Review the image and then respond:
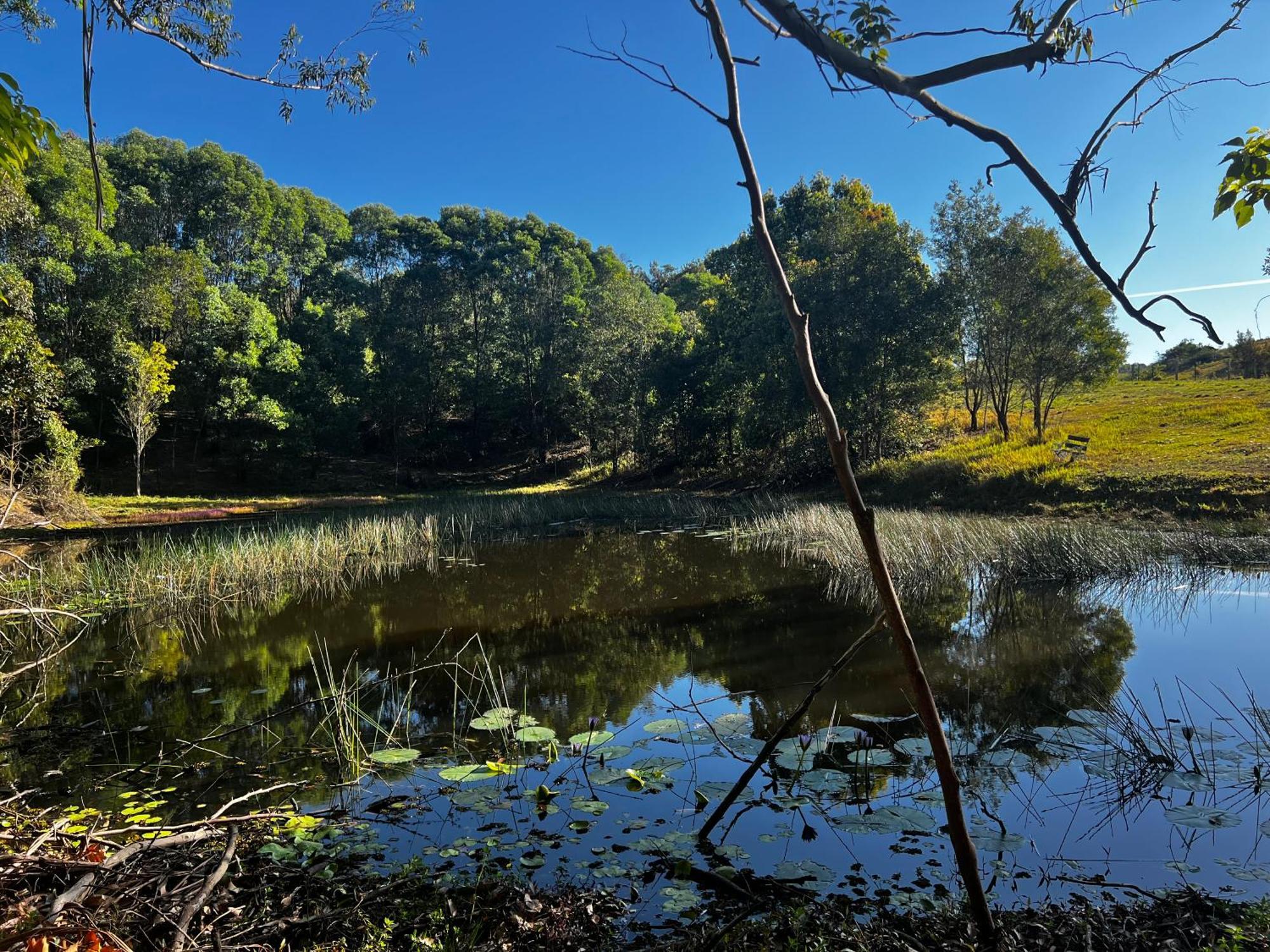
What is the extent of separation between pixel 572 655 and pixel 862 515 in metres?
5.81

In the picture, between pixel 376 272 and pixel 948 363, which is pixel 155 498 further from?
pixel 948 363

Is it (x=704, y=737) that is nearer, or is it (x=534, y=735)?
(x=534, y=735)

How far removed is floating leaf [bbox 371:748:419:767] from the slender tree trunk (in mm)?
3407

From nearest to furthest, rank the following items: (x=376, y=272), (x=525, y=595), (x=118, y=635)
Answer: (x=118, y=635)
(x=525, y=595)
(x=376, y=272)

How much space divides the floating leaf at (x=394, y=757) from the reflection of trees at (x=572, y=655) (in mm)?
497

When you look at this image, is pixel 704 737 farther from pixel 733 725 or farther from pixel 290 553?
pixel 290 553

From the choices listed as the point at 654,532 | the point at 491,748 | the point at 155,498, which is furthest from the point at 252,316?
the point at 491,748

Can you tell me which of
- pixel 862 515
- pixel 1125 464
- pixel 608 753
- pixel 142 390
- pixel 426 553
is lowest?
pixel 608 753

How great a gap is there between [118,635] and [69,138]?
114ft

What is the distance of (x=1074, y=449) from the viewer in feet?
57.7

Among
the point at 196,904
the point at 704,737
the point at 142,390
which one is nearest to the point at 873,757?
the point at 704,737

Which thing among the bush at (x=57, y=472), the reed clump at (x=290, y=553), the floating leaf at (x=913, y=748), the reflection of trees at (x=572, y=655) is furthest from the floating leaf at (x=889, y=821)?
the bush at (x=57, y=472)

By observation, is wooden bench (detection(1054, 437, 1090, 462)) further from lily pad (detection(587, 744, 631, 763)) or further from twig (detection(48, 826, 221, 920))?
twig (detection(48, 826, 221, 920))

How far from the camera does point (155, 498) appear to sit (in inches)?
963
